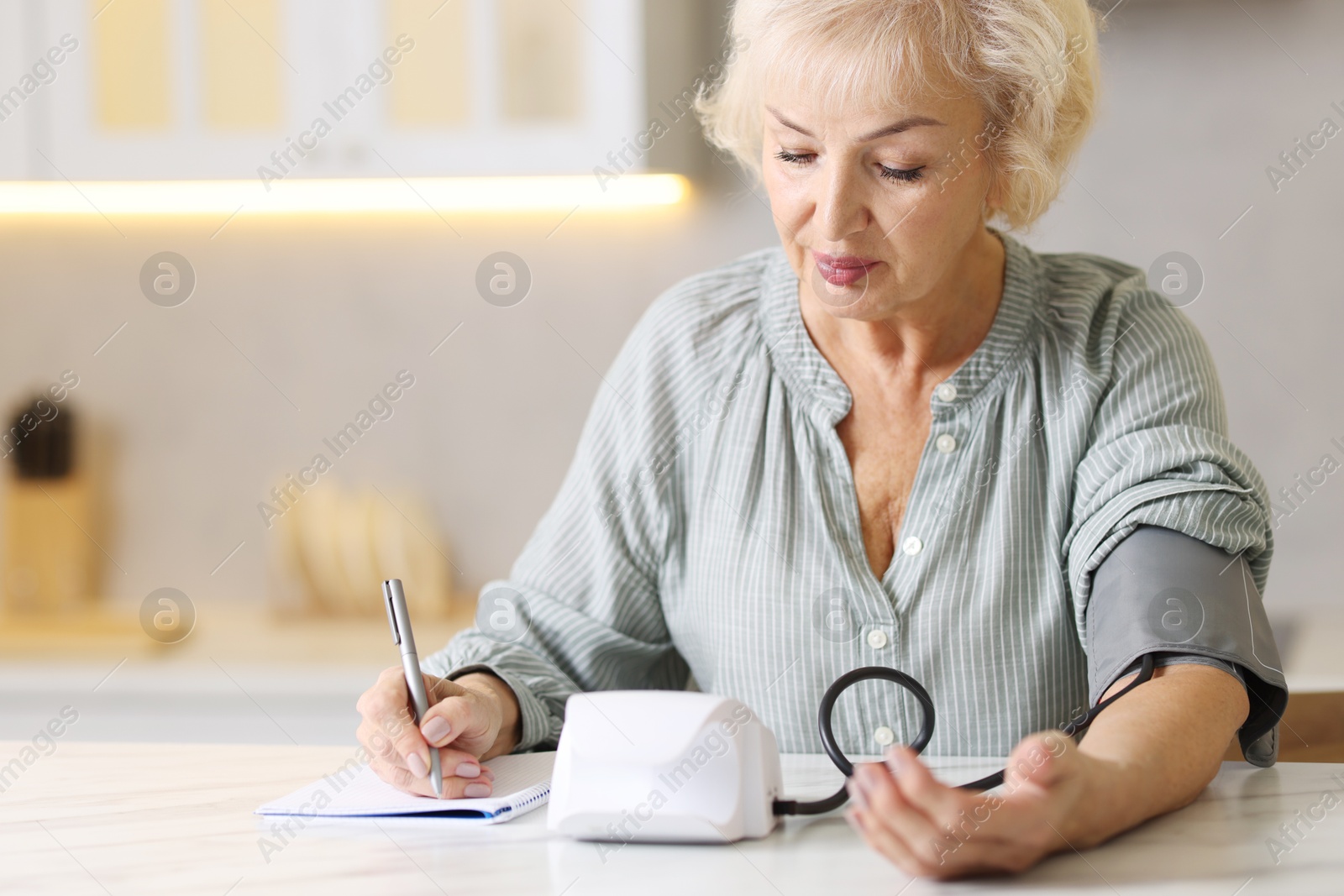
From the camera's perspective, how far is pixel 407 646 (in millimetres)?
891

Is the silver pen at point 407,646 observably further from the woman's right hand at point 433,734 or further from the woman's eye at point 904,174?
the woman's eye at point 904,174

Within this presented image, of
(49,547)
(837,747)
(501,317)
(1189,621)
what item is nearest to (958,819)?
(837,747)

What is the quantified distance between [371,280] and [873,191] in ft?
5.58

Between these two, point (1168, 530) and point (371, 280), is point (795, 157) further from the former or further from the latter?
point (371, 280)

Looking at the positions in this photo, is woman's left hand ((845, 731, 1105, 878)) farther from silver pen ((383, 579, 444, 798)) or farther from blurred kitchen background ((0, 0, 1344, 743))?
blurred kitchen background ((0, 0, 1344, 743))

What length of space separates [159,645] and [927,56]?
1.84 meters

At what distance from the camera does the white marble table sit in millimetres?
690

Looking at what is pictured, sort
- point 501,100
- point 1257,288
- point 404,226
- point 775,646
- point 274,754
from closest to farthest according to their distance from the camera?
point 274,754, point 775,646, point 501,100, point 1257,288, point 404,226

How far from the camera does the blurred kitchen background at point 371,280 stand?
6.97ft

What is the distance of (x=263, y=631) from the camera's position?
229 centimetres

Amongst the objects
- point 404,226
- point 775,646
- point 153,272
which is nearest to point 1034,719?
point 775,646

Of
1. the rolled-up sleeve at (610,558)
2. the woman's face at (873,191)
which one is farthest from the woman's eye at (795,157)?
the rolled-up sleeve at (610,558)

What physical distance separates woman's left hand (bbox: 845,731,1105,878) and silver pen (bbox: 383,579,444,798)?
327 millimetres

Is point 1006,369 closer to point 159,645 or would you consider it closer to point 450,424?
point 450,424
